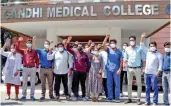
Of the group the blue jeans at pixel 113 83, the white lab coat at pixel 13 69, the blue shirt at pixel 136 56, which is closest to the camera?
the blue shirt at pixel 136 56

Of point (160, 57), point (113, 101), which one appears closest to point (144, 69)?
point (160, 57)

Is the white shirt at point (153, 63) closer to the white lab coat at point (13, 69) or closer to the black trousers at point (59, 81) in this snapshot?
the black trousers at point (59, 81)

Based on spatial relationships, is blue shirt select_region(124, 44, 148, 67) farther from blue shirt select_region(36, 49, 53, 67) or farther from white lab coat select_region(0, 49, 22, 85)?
white lab coat select_region(0, 49, 22, 85)

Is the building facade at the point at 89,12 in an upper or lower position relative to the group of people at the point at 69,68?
upper

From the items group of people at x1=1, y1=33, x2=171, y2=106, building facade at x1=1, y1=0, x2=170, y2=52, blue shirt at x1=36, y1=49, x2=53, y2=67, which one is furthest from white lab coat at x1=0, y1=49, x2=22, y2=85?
building facade at x1=1, y1=0, x2=170, y2=52

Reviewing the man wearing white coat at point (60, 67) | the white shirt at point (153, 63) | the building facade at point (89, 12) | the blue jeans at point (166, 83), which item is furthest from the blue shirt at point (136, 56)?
the building facade at point (89, 12)

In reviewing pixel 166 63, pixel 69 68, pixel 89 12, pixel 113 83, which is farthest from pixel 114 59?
pixel 89 12

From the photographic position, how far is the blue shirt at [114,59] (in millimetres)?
8734

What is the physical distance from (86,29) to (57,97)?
8.03 metres

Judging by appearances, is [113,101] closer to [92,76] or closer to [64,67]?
[92,76]

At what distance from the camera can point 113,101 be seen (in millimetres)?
8578

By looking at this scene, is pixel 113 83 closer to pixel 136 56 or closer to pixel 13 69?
A: pixel 136 56

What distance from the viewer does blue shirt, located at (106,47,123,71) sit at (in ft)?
28.7

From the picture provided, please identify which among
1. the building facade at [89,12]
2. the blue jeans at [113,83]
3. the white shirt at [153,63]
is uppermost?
the building facade at [89,12]
